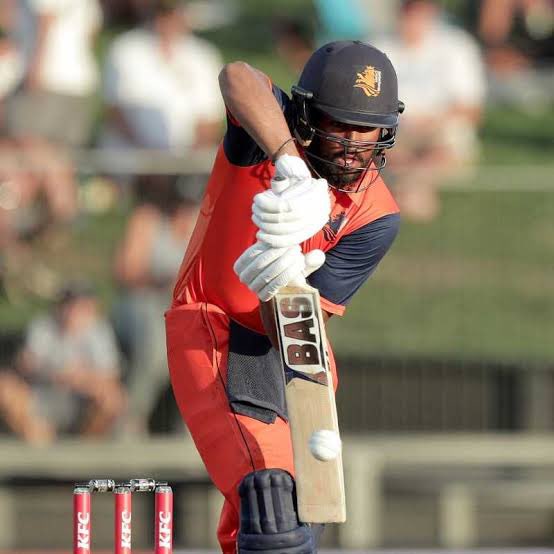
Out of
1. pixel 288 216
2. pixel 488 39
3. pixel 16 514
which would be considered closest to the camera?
pixel 288 216

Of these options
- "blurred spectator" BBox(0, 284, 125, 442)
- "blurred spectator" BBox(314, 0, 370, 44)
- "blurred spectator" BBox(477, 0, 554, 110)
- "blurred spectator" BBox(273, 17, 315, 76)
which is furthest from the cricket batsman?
"blurred spectator" BBox(477, 0, 554, 110)

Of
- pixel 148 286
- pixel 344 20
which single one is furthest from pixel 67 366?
pixel 344 20

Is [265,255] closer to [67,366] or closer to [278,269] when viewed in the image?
[278,269]

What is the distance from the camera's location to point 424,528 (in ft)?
27.2

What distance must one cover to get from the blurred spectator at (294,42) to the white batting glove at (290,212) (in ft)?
18.9

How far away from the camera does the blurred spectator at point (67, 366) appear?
743 centimetres

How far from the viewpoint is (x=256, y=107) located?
11.5 ft

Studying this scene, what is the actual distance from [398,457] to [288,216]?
187 inches

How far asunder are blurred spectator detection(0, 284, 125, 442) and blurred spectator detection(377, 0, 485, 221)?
1.93m

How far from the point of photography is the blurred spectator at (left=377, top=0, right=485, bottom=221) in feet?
26.8

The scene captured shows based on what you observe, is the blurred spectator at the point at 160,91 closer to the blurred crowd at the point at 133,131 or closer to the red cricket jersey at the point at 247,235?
the blurred crowd at the point at 133,131

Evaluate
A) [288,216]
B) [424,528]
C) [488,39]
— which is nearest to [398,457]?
[424,528]

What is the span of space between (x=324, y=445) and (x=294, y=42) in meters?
6.04

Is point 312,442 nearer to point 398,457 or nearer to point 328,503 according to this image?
point 328,503
